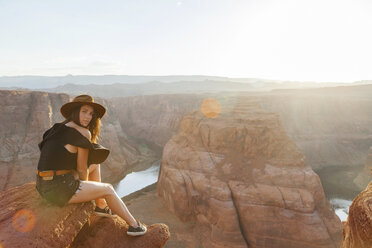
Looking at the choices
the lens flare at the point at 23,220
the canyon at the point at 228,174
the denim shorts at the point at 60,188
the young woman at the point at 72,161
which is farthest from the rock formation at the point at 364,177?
the lens flare at the point at 23,220

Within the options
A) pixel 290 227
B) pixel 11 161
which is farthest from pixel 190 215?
pixel 11 161

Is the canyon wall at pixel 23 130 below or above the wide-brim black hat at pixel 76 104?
below

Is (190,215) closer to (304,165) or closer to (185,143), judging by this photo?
(185,143)

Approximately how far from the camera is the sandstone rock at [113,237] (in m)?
3.35

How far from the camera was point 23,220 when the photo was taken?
287 cm

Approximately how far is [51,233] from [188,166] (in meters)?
13.7

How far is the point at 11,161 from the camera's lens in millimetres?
21156

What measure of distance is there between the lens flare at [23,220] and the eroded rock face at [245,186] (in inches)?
474

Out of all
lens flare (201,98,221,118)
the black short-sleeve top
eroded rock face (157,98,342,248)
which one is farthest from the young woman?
lens flare (201,98,221,118)

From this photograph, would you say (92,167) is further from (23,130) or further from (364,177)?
(364,177)

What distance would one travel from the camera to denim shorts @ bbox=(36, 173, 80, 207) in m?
2.93

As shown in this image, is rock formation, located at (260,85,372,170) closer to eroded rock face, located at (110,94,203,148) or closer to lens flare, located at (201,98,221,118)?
eroded rock face, located at (110,94,203,148)

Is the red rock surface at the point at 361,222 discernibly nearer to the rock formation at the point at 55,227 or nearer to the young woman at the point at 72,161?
the rock formation at the point at 55,227

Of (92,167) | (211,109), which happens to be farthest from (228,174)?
(92,167)
